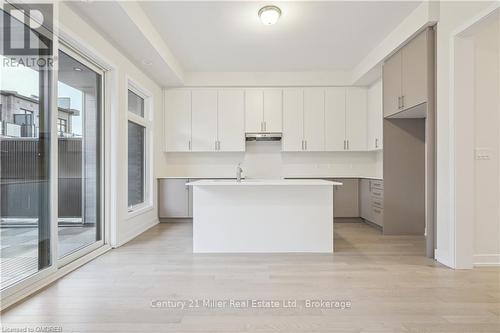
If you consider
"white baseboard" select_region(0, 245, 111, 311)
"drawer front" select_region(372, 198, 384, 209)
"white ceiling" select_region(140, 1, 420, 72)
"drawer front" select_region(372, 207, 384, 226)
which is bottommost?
"white baseboard" select_region(0, 245, 111, 311)

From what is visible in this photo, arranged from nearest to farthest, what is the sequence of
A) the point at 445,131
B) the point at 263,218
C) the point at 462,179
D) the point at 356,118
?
1. the point at 462,179
2. the point at 445,131
3. the point at 263,218
4. the point at 356,118

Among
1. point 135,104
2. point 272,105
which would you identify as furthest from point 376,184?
point 135,104

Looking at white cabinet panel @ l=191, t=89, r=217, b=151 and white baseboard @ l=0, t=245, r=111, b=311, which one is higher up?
white cabinet panel @ l=191, t=89, r=217, b=151

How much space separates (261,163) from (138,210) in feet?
8.38

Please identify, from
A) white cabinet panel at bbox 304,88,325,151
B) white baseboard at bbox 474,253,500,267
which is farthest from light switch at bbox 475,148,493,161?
white cabinet panel at bbox 304,88,325,151

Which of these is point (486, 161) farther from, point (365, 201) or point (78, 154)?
point (78, 154)

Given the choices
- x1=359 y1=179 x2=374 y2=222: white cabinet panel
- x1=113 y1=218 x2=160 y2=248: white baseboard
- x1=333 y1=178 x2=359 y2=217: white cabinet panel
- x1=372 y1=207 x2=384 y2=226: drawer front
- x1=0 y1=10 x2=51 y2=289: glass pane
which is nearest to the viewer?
x1=0 y1=10 x2=51 y2=289: glass pane

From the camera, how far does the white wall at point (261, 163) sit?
578 cm

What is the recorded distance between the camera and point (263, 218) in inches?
135

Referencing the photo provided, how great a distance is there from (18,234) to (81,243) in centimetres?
91


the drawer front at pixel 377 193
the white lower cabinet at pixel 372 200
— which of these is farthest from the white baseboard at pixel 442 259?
the drawer front at pixel 377 193

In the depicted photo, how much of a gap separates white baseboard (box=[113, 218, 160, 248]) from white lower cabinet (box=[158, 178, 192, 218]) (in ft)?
0.89

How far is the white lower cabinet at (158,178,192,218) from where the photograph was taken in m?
5.35

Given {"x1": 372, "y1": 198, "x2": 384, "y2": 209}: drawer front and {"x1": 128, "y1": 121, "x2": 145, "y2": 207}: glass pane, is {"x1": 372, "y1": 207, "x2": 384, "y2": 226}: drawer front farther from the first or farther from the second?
{"x1": 128, "y1": 121, "x2": 145, "y2": 207}: glass pane
